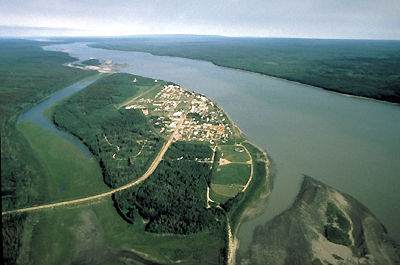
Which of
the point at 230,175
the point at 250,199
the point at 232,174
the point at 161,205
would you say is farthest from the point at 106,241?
the point at 232,174

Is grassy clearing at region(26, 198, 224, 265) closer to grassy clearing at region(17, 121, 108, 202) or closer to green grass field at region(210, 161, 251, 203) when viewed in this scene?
grassy clearing at region(17, 121, 108, 202)

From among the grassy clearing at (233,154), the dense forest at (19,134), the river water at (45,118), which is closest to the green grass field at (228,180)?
the grassy clearing at (233,154)

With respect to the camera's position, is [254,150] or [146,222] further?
[254,150]

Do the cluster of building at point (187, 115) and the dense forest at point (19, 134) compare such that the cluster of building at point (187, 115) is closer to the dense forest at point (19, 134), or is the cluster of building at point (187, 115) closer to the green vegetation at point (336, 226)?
the green vegetation at point (336, 226)

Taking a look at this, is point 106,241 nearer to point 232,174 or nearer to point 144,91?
point 232,174

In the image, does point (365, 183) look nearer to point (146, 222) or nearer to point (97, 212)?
point (146, 222)

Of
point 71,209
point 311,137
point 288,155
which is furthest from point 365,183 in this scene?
point 71,209
